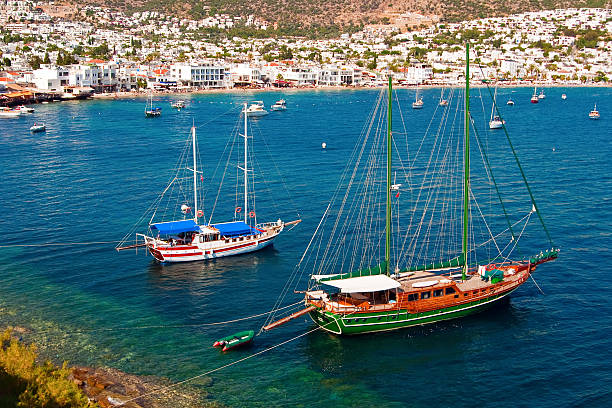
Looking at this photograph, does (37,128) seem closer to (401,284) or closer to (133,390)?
(401,284)

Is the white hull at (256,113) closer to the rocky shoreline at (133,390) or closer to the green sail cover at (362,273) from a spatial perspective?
the green sail cover at (362,273)

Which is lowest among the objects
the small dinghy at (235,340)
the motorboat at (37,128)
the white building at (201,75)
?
the small dinghy at (235,340)

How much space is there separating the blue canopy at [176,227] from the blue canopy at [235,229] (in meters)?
1.68

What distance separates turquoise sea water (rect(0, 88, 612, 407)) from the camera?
3123 cm

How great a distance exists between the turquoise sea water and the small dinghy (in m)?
0.48

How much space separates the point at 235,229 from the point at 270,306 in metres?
10.9

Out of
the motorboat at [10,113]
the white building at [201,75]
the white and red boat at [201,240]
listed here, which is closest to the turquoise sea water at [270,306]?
the white and red boat at [201,240]

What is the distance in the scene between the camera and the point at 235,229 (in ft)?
161

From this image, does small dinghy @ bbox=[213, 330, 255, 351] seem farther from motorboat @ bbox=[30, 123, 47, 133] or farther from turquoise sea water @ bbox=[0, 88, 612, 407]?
motorboat @ bbox=[30, 123, 47, 133]

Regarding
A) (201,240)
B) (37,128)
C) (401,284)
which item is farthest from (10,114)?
(401,284)

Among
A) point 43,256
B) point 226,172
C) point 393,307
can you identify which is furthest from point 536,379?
point 226,172

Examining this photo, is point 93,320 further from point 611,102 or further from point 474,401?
point 611,102

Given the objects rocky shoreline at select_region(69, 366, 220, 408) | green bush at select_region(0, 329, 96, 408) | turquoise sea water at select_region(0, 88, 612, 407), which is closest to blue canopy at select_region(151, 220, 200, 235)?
turquoise sea water at select_region(0, 88, 612, 407)

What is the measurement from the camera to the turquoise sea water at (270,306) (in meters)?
31.2
